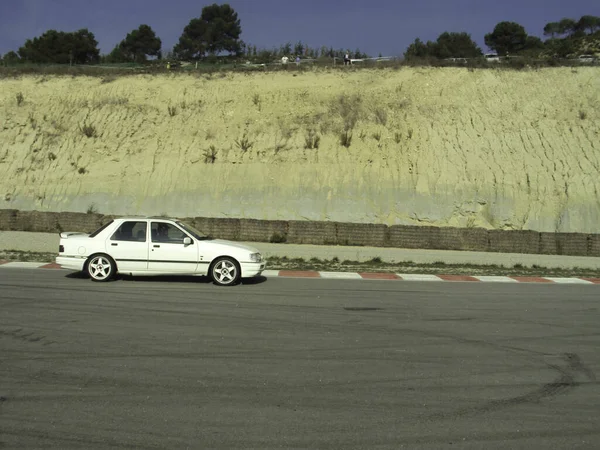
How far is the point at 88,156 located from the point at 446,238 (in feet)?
66.3

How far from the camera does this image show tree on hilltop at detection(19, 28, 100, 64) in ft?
174

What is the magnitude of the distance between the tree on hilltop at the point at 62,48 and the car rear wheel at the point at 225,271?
1752 inches

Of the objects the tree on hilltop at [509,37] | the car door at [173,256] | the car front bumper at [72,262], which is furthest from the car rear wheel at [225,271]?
the tree on hilltop at [509,37]

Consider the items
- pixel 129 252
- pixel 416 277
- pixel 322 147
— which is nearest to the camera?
pixel 129 252

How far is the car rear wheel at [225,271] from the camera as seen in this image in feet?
42.8

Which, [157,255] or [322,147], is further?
[322,147]

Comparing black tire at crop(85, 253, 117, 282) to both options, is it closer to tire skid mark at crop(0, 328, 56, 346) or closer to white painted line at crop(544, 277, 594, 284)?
tire skid mark at crop(0, 328, 56, 346)

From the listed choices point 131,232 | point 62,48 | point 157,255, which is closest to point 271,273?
point 157,255

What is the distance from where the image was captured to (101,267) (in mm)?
13117

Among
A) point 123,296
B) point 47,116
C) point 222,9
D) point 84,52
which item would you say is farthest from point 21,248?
point 222,9

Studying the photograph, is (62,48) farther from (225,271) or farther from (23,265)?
(225,271)

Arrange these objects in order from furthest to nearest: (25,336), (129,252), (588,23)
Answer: (588,23)
(129,252)
(25,336)

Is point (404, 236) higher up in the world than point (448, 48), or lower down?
lower down

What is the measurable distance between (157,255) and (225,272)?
4.64 feet
